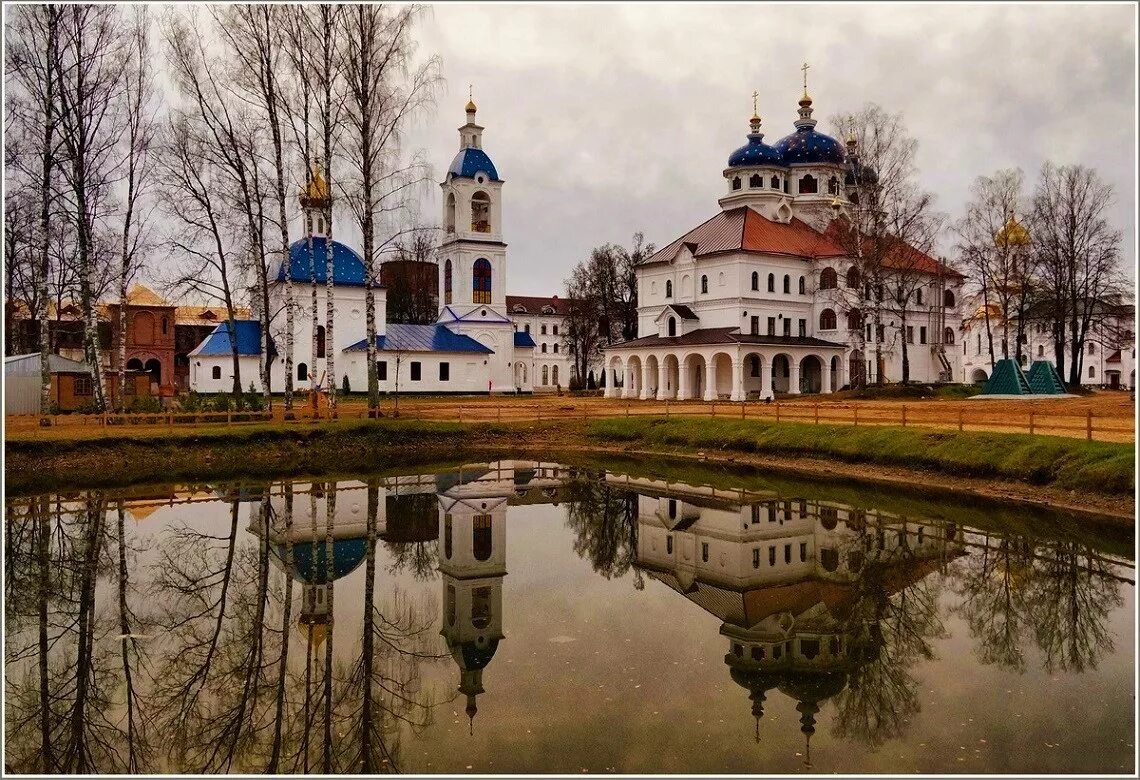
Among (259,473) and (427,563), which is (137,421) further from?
(427,563)

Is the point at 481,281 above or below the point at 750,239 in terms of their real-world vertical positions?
below

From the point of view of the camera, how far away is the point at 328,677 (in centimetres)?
923

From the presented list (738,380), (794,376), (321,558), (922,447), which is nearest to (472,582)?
(321,558)

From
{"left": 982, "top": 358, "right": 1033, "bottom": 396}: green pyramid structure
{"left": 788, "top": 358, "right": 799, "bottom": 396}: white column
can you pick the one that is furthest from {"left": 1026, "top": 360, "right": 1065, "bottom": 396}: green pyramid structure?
{"left": 788, "top": 358, "right": 799, "bottom": 396}: white column

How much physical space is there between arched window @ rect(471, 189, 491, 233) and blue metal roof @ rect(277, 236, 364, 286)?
27.6 ft

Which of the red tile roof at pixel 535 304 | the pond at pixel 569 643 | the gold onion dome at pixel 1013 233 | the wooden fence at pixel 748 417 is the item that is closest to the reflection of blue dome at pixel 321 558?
the pond at pixel 569 643

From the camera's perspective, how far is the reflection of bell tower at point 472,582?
32.2 ft

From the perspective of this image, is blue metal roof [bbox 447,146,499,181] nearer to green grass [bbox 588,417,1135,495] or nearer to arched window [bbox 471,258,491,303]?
arched window [bbox 471,258,491,303]

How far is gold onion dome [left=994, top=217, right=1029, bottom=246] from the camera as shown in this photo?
49.5 meters

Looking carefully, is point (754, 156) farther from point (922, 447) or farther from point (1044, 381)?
point (922, 447)

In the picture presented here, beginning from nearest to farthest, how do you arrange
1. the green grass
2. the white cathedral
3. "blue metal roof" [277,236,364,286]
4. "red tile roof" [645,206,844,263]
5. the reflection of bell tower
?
1. the reflection of bell tower
2. the green grass
3. "red tile roof" [645,206,844,263]
4. the white cathedral
5. "blue metal roof" [277,236,364,286]

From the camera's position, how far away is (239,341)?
52875 mm

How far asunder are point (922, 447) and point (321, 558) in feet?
51.3

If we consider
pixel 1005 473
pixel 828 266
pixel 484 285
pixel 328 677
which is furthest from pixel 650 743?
pixel 484 285
